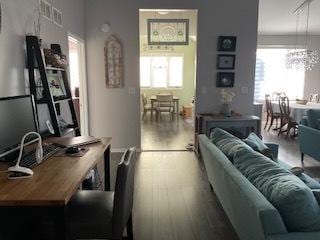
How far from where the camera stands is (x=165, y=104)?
29.9 feet

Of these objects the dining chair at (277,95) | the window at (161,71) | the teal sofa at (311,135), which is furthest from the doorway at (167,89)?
the dining chair at (277,95)

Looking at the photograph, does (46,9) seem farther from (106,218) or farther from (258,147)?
(258,147)

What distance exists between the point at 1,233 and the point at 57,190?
872mm

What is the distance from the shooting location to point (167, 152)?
5.03m

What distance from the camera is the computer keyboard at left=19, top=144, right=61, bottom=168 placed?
1.74 meters

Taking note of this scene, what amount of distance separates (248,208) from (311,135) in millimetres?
3083

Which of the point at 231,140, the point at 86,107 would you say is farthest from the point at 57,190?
the point at 86,107

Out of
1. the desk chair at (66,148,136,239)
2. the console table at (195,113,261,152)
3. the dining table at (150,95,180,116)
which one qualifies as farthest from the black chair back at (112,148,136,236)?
the dining table at (150,95,180,116)

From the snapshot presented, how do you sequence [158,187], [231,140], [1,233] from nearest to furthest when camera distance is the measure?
[1,233] → [231,140] → [158,187]

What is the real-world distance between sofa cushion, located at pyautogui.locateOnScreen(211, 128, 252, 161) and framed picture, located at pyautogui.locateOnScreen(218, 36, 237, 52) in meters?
2.35

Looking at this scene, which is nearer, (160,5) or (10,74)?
(10,74)

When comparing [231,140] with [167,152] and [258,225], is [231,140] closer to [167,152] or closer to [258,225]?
[258,225]

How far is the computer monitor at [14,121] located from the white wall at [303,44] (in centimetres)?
755

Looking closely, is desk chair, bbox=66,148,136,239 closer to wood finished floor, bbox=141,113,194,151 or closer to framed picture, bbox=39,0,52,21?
framed picture, bbox=39,0,52,21
